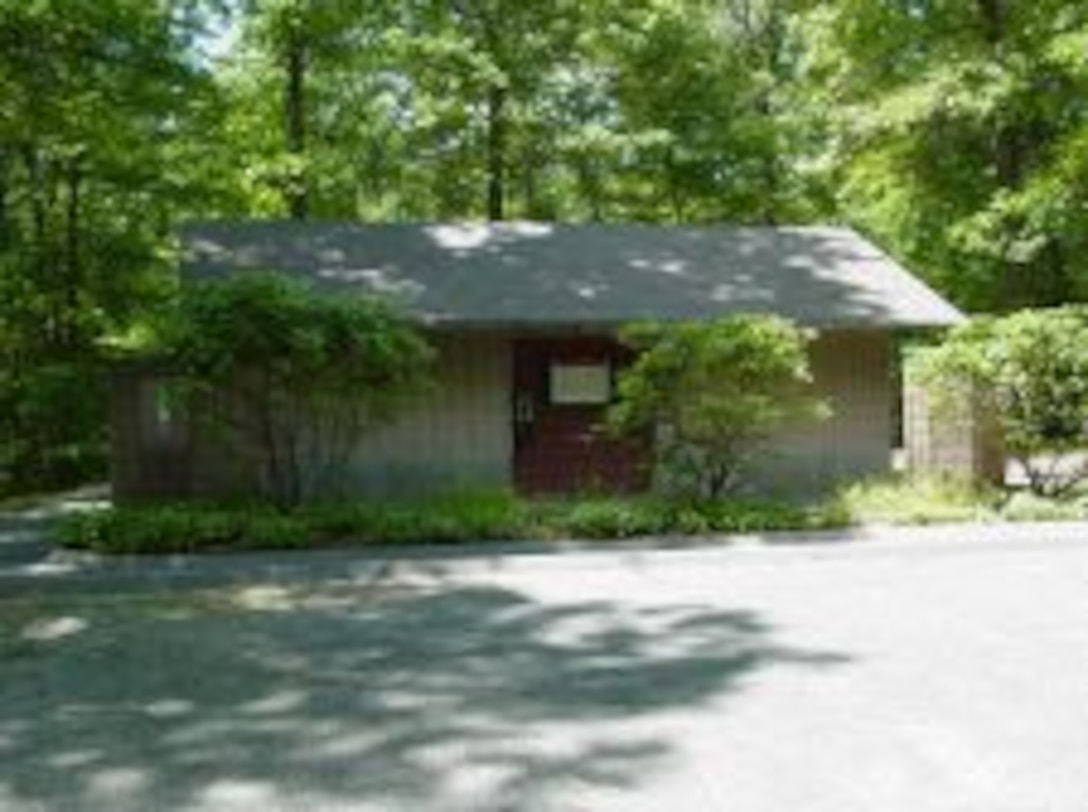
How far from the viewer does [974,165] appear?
99.6 feet

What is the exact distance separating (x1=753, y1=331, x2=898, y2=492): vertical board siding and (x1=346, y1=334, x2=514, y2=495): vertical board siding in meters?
4.05

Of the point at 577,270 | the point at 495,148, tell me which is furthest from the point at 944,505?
the point at 495,148

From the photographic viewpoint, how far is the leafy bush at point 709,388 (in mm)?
17938

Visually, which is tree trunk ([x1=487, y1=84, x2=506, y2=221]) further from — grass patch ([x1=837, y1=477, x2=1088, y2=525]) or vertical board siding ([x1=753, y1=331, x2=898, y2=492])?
grass patch ([x1=837, y1=477, x2=1088, y2=525])

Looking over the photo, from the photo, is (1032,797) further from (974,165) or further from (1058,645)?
(974,165)

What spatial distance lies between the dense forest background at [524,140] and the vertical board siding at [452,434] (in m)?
6.05

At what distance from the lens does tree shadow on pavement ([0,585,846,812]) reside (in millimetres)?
7027

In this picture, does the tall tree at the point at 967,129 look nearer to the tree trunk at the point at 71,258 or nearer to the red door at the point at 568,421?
the red door at the point at 568,421

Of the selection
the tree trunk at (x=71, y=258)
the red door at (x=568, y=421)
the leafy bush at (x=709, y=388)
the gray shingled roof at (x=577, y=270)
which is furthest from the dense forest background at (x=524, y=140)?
the leafy bush at (x=709, y=388)

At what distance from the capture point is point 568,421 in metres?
21.8

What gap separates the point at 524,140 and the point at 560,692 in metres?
27.0

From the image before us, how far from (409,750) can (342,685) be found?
1829mm

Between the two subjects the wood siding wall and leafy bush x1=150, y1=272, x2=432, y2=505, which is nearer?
leafy bush x1=150, y1=272, x2=432, y2=505

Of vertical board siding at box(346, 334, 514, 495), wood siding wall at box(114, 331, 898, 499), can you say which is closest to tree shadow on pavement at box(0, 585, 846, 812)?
wood siding wall at box(114, 331, 898, 499)
